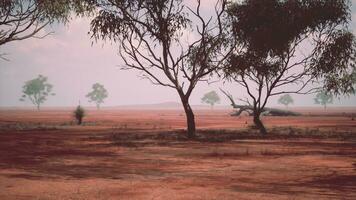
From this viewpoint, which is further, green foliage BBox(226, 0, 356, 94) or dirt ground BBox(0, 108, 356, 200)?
green foliage BBox(226, 0, 356, 94)

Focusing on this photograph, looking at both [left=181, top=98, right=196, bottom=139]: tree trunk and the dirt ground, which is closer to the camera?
the dirt ground

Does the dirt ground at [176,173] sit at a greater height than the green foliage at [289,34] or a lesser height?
lesser

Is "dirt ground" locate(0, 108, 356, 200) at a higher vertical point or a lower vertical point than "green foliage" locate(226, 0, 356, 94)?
lower

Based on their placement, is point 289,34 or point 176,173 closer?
point 176,173

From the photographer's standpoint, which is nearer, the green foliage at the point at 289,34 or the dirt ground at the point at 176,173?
the dirt ground at the point at 176,173

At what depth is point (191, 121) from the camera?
90.5 ft

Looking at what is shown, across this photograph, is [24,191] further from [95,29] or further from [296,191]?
[95,29]

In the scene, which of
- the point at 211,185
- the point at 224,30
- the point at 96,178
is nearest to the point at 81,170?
the point at 96,178

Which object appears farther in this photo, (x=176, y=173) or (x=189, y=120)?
(x=189, y=120)

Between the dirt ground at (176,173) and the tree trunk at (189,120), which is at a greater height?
the tree trunk at (189,120)

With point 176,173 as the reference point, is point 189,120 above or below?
above

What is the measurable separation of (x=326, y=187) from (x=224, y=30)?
854 inches

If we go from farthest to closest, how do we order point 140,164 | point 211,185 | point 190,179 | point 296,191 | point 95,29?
point 95,29, point 140,164, point 190,179, point 211,185, point 296,191

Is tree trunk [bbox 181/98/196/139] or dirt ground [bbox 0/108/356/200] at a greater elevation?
tree trunk [bbox 181/98/196/139]
